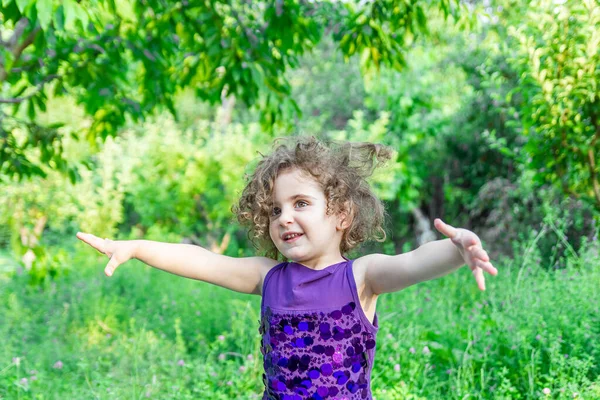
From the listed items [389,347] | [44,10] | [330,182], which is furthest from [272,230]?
Answer: [389,347]

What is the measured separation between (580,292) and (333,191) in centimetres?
188

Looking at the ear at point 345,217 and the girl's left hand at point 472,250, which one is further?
the ear at point 345,217

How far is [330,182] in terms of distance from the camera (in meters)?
1.82

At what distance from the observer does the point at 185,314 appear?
4.29 meters

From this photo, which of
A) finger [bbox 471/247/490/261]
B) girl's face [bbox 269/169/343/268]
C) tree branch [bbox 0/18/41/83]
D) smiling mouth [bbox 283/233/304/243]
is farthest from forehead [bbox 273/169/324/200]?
tree branch [bbox 0/18/41/83]

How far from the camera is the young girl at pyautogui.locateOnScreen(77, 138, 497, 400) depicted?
169 centimetres

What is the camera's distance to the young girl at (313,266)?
1688 millimetres

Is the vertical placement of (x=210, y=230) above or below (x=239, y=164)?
below

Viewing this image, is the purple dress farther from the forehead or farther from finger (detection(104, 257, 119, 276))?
finger (detection(104, 257, 119, 276))

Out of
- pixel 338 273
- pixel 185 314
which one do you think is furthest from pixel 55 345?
pixel 338 273

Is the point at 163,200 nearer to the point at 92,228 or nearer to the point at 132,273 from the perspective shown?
the point at 92,228

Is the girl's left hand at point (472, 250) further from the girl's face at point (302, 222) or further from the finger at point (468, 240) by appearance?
the girl's face at point (302, 222)

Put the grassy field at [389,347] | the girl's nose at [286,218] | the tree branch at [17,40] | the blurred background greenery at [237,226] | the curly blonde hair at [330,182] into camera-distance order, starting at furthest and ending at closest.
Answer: the tree branch at [17,40] → the blurred background greenery at [237,226] → the grassy field at [389,347] → the curly blonde hair at [330,182] → the girl's nose at [286,218]

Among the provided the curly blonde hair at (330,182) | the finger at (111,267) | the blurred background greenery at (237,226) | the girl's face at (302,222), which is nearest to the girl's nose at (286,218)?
the girl's face at (302,222)
